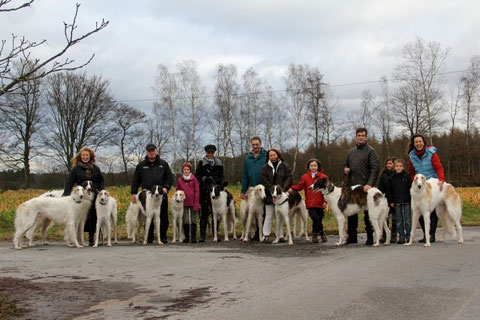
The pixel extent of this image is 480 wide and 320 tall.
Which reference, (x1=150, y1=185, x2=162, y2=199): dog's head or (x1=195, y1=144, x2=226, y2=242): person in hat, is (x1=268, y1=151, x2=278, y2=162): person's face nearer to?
(x1=195, y1=144, x2=226, y2=242): person in hat

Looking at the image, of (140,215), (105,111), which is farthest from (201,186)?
(105,111)

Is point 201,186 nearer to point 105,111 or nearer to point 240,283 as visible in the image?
point 240,283

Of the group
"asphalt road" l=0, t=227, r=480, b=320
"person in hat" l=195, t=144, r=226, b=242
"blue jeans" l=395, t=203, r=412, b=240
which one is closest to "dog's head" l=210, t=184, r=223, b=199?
"person in hat" l=195, t=144, r=226, b=242

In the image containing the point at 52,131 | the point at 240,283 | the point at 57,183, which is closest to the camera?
the point at 240,283

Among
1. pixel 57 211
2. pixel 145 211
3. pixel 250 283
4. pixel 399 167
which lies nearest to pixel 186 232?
pixel 145 211

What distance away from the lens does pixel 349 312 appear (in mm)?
4711

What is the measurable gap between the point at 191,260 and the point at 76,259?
219cm

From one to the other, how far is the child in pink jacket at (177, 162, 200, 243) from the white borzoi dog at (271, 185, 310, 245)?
208 cm

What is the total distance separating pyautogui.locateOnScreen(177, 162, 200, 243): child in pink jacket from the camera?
1162 cm

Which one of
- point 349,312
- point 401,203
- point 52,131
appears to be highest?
point 52,131

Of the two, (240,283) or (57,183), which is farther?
(57,183)

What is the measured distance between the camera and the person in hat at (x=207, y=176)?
11945mm

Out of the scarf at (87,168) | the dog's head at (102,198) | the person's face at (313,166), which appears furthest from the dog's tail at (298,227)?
the scarf at (87,168)

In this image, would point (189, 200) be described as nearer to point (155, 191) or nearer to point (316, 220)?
point (155, 191)
